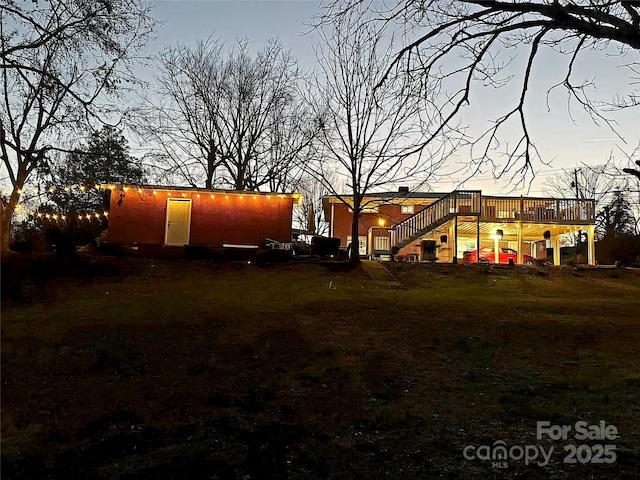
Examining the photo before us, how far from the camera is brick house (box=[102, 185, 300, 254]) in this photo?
17.8m

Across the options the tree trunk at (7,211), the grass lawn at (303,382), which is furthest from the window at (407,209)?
the tree trunk at (7,211)

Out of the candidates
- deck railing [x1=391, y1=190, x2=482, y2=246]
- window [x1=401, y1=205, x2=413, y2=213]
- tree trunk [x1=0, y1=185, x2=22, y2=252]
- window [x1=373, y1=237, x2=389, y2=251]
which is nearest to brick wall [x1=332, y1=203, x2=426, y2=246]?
window [x1=401, y1=205, x2=413, y2=213]

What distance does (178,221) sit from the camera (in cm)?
1797

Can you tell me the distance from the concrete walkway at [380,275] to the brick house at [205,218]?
12.9 feet

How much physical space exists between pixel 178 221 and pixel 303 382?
13.7 meters

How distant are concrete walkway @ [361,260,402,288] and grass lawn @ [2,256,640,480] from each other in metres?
2.00

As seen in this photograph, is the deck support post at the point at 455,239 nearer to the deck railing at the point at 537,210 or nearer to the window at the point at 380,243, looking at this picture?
the deck railing at the point at 537,210

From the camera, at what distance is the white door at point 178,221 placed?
17.9 meters

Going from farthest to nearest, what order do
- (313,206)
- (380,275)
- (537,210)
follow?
(313,206)
(537,210)
(380,275)

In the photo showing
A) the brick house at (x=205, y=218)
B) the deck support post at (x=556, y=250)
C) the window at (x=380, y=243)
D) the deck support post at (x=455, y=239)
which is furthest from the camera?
the window at (x=380, y=243)

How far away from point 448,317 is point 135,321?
4.99 m

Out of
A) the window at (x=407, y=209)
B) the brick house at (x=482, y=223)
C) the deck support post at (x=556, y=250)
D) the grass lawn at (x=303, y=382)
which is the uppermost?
the window at (x=407, y=209)

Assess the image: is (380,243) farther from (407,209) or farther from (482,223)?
(407,209)

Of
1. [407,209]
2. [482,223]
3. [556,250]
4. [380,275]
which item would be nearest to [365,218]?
[407,209]
